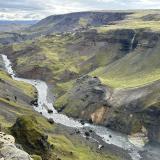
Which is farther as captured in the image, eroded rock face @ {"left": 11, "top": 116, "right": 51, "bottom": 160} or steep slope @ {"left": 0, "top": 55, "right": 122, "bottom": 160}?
eroded rock face @ {"left": 11, "top": 116, "right": 51, "bottom": 160}

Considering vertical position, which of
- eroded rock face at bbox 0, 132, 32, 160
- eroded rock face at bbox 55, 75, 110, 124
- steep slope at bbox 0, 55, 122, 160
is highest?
eroded rock face at bbox 0, 132, 32, 160

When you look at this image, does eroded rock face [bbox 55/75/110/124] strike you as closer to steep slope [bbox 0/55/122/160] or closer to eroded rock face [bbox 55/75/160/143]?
eroded rock face [bbox 55/75/160/143]

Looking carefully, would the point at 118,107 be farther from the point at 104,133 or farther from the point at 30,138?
the point at 30,138

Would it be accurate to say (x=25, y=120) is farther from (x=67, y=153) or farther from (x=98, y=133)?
(x=98, y=133)

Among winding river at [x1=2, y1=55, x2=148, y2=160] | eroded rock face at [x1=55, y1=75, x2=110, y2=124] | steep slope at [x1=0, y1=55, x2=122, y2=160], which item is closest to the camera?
steep slope at [x1=0, y1=55, x2=122, y2=160]

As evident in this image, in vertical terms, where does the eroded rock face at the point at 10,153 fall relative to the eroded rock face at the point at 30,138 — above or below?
above

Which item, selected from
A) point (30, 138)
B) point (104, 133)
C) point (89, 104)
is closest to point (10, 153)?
point (30, 138)

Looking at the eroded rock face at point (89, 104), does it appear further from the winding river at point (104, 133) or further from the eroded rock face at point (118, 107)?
the winding river at point (104, 133)

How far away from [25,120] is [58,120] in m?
69.6

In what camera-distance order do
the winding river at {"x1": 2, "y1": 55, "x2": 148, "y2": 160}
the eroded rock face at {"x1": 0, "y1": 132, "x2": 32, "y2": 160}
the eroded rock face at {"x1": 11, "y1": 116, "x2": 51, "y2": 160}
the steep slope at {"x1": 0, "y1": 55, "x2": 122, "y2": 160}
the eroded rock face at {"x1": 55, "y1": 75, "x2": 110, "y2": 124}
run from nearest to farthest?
the eroded rock face at {"x1": 0, "y1": 132, "x2": 32, "y2": 160} → the steep slope at {"x1": 0, "y1": 55, "x2": 122, "y2": 160} → the eroded rock face at {"x1": 11, "y1": 116, "x2": 51, "y2": 160} → the winding river at {"x1": 2, "y1": 55, "x2": 148, "y2": 160} → the eroded rock face at {"x1": 55, "y1": 75, "x2": 110, "y2": 124}

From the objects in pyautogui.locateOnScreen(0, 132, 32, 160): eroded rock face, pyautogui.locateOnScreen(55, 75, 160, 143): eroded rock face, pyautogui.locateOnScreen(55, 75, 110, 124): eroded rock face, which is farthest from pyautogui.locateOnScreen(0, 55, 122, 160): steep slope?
pyautogui.locateOnScreen(55, 75, 160, 143): eroded rock face

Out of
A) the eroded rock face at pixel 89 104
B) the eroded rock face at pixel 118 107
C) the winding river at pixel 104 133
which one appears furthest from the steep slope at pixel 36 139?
the eroded rock face at pixel 118 107

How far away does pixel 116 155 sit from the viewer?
124250mm

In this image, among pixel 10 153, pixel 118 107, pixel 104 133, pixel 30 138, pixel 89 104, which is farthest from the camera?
pixel 89 104
